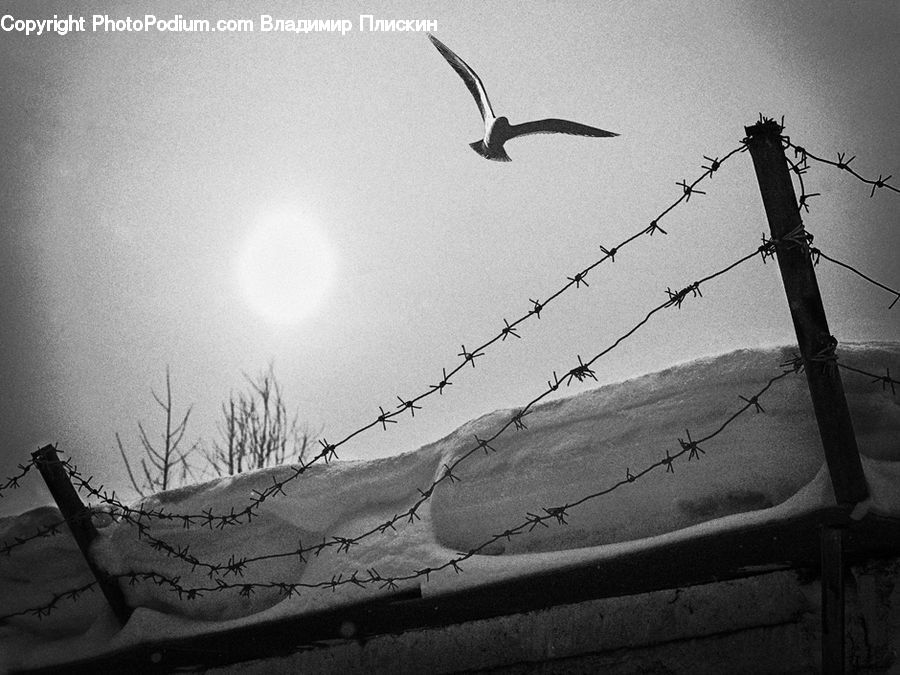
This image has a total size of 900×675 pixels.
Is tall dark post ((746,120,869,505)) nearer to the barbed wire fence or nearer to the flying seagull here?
the barbed wire fence

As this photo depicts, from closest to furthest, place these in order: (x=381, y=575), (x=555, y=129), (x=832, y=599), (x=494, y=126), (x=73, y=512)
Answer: (x=832, y=599), (x=381, y=575), (x=73, y=512), (x=555, y=129), (x=494, y=126)

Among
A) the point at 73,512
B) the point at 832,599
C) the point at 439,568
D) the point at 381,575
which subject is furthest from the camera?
the point at 73,512

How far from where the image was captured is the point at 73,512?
2.78m

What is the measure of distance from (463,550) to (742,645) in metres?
0.83

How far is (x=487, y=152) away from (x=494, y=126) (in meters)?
0.22

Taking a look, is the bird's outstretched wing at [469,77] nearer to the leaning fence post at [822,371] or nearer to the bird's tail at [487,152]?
the bird's tail at [487,152]

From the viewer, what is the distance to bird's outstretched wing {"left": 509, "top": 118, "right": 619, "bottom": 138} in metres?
5.34

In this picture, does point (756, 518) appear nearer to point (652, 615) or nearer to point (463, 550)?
point (652, 615)

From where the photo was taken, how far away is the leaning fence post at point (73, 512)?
108 inches

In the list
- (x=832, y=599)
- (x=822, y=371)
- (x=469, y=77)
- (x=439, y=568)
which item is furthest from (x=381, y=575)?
(x=469, y=77)

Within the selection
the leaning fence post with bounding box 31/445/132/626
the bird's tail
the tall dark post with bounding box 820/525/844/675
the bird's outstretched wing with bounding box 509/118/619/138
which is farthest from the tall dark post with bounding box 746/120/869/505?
the bird's tail

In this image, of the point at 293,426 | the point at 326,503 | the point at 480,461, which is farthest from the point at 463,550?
the point at 293,426

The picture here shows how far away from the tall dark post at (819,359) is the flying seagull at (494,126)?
353 cm

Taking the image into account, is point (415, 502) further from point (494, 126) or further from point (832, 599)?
point (494, 126)
